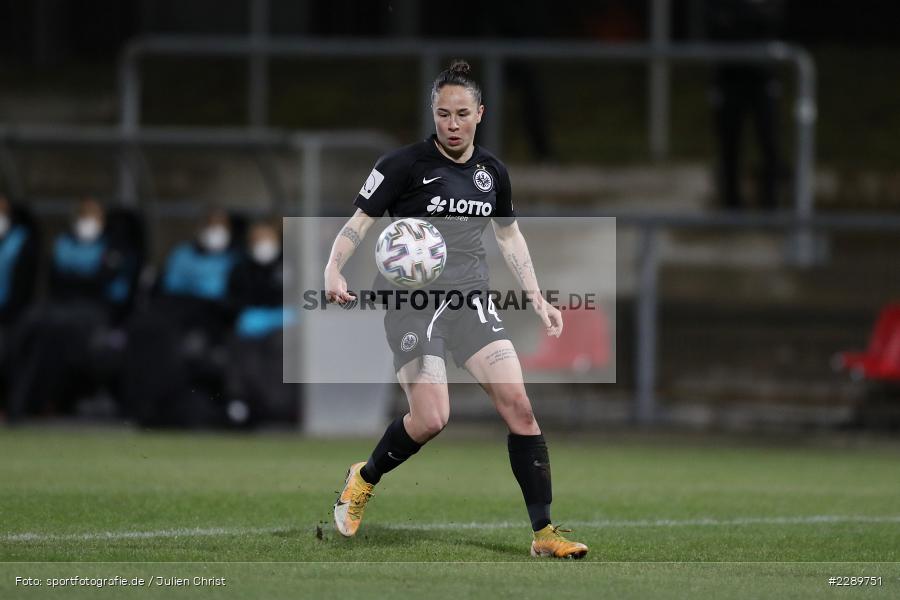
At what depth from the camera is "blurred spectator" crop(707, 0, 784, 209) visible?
16.7 m

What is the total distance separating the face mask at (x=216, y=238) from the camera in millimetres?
14883

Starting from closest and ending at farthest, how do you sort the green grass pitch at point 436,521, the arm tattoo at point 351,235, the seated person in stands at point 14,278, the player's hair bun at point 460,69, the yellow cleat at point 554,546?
1. the green grass pitch at point 436,521
2. the yellow cleat at point 554,546
3. the player's hair bun at point 460,69
4. the arm tattoo at point 351,235
5. the seated person in stands at point 14,278

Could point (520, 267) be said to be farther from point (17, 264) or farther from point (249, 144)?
point (17, 264)

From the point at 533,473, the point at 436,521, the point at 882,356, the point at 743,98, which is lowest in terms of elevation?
the point at 436,521

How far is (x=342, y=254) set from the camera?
24.6 ft

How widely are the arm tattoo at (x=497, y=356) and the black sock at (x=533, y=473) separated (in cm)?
35

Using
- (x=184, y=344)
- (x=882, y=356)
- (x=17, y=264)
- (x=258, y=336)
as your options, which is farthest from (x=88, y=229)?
(x=882, y=356)

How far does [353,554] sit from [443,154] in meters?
1.86

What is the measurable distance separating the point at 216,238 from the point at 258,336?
3.40ft

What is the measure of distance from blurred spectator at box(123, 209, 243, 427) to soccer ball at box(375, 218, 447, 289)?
7105mm

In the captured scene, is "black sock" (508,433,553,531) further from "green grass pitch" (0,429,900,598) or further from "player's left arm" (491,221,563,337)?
"player's left arm" (491,221,563,337)

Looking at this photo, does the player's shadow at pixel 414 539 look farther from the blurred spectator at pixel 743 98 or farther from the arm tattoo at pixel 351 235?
the blurred spectator at pixel 743 98

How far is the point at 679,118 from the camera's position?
73.4 ft

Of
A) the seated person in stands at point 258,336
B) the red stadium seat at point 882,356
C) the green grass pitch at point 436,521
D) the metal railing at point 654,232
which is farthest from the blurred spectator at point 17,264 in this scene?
the red stadium seat at point 882,356
